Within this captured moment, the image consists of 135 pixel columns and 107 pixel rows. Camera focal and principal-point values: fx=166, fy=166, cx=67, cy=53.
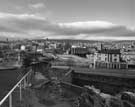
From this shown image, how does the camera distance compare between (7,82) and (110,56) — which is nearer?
(7,82)

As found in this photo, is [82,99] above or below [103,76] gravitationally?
above

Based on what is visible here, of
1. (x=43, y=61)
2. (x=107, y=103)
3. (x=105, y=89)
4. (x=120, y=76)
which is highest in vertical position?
(x=43, y=61)

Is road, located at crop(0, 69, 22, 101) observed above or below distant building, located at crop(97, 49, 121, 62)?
above

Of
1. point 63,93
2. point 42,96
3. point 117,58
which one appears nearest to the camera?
point 42,96

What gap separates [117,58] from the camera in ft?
176

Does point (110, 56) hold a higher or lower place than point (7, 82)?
lower

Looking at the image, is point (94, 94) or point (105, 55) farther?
point (105, 55)

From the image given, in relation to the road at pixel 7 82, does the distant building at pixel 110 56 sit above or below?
below

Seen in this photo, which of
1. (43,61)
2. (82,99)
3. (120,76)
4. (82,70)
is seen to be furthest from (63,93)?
(82,70)

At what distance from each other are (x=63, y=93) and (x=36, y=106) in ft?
5.50

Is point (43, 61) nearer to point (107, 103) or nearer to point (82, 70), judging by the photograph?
point (107, 103)

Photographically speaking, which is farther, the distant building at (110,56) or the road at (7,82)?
the distant building at (110,56)

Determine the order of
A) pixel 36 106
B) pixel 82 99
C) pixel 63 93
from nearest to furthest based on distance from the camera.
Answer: pixel 36 106 < pixel 82 99 < pixel 63 93

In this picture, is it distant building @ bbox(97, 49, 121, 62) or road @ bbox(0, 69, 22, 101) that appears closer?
road @ bbox(0, 69, 22, 101)
